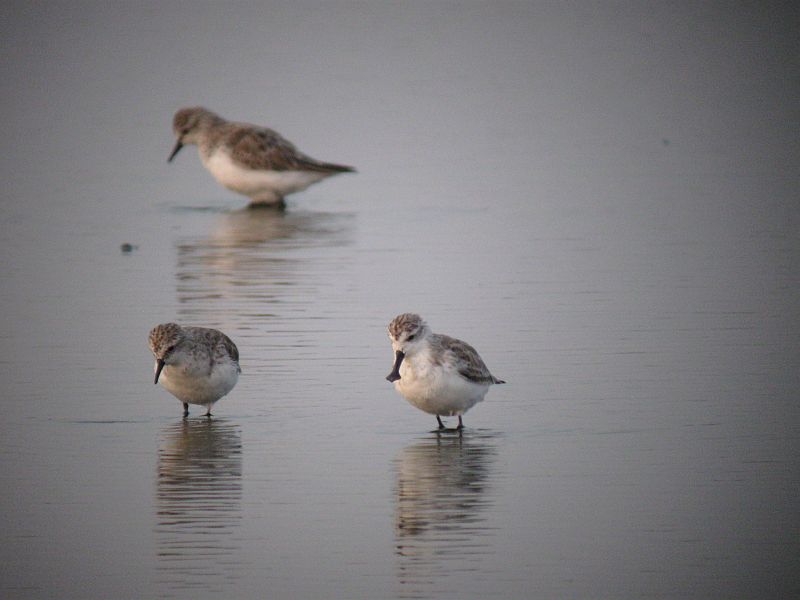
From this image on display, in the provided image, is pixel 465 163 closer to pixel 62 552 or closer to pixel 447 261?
pixel 447 261

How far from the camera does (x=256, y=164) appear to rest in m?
24.7

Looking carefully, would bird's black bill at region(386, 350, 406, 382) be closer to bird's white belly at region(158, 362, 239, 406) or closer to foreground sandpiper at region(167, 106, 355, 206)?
bird's white belly at region(158, 362, 239, 406)

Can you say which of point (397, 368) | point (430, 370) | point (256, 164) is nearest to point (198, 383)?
point (397, 368)

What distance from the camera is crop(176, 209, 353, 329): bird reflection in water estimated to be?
16.9 m

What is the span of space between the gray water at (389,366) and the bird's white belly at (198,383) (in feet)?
0.71

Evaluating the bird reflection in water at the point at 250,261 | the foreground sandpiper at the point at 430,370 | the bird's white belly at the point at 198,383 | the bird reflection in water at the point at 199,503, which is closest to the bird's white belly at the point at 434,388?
the foreground sandpiper at the point at 430,370

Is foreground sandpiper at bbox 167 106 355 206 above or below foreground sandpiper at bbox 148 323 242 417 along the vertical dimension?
above

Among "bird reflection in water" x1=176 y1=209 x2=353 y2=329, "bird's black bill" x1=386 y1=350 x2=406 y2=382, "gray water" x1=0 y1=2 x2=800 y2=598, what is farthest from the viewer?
"bird reflection in water" x1=176 y1=209 x2=353 y2=329

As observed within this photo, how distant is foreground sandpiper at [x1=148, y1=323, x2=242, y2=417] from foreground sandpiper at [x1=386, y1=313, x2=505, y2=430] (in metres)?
1.39

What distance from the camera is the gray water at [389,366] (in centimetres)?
941

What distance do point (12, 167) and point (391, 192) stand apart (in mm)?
7514

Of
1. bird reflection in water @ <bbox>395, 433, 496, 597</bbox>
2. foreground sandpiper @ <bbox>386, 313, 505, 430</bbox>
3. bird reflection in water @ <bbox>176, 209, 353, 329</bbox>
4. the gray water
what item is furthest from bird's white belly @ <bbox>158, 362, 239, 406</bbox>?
bird reflection in water @ <bbox>176, 209, 353, 329</bbox>

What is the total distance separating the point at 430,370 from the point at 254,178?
44.4 ft

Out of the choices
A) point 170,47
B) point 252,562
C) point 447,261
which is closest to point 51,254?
point 447,261
